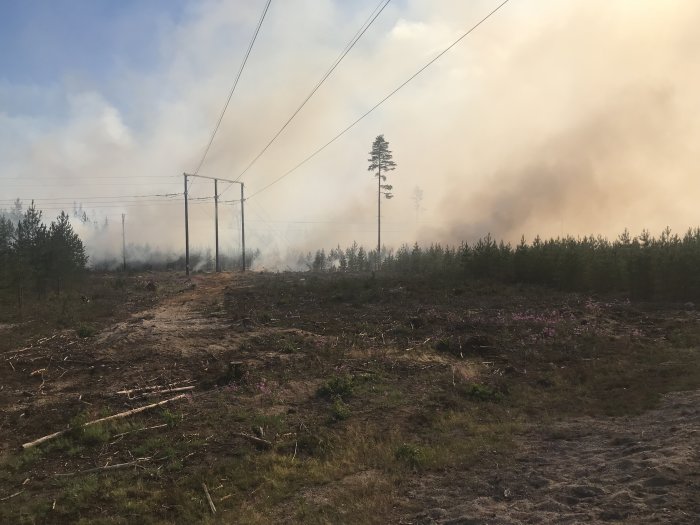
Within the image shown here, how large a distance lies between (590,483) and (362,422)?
4.81 meters

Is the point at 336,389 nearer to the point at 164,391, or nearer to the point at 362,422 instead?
the point at 362,422

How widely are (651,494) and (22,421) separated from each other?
40.8 ft

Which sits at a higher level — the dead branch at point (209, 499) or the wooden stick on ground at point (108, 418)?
the wooden stick on ground at point (108, 418)

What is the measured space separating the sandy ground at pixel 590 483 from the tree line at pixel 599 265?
865 inches

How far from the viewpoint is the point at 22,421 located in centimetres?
1019

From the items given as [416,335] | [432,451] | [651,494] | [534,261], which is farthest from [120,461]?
[534,261]

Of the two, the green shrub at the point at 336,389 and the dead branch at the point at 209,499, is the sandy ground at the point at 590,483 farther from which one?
the green shrub at the point at 336,389

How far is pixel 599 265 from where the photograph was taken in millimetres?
30359

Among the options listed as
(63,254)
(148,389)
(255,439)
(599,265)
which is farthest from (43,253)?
(599,265)

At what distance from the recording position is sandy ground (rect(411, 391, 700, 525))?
520 centimetres

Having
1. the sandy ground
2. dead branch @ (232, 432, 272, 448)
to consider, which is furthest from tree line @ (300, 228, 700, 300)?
dead branch @ (232, 432, 272, 448)

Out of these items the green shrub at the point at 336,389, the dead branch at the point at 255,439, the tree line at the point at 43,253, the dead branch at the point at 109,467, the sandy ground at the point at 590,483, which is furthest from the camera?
the tree line at the point at 43,253

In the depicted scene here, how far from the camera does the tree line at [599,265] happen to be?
85.9 ft

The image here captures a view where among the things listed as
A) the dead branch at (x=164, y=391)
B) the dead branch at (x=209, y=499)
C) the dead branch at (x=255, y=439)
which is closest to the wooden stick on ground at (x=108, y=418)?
the dead branch at (x=164, y=391)
